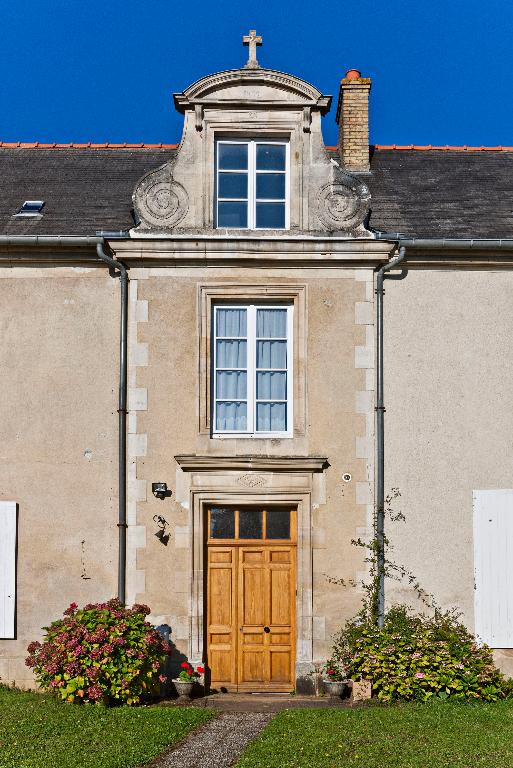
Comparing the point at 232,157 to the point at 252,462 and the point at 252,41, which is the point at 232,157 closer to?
the point at 252,41

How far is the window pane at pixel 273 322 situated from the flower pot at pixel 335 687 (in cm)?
426

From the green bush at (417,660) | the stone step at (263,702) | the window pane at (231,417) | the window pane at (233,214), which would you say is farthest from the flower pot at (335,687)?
the window pane at (233,214)

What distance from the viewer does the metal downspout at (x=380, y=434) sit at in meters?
11.0

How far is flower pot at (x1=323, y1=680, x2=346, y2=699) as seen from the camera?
10344 millimetres

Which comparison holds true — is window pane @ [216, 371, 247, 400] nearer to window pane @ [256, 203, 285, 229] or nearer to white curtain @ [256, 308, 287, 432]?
white curtain @ [256, 308, 287, 432]

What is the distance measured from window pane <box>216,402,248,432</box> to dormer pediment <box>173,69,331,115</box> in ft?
12.8

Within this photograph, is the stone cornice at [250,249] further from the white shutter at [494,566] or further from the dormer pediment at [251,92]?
the white shutter at [494,566]

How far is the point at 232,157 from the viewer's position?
11.8 meters

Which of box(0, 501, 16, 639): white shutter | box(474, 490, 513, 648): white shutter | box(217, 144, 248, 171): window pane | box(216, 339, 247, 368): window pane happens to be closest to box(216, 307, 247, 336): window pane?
box(216, 339, 247, 368): window pane

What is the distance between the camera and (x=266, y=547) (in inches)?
443

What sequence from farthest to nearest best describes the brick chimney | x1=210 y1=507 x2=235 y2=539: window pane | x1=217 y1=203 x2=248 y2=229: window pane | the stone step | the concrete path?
1. the brick chimney
2. x1=217 y1=203 x2=248 y2=229: window pane
3. x1=210 y1=507 x2=235 y2=539: window pane
4. the stone step
5. the concrete path

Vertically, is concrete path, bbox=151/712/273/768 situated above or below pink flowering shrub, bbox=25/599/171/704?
below

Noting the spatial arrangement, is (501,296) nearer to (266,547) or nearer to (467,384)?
(467,384)

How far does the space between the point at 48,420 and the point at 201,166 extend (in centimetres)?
381
